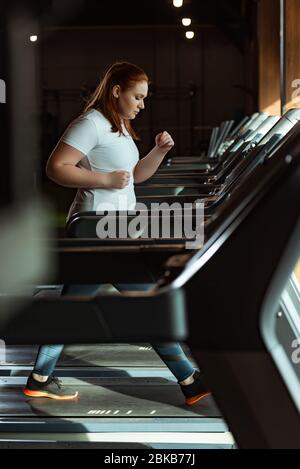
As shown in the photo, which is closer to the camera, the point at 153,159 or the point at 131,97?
the point at 131,97

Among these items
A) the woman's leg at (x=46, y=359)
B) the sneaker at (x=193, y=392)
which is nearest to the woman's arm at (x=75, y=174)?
the woman's leg at (x=46, y=359)

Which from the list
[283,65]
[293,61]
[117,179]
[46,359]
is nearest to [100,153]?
[117,179]

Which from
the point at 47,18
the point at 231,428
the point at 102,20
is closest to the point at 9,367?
the point at 231,428

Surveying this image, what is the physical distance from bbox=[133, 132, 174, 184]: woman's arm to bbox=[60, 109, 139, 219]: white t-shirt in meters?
0.13

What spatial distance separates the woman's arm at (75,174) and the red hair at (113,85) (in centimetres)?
19

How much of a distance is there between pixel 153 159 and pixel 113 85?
1.56 ft

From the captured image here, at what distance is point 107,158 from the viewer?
137 inches

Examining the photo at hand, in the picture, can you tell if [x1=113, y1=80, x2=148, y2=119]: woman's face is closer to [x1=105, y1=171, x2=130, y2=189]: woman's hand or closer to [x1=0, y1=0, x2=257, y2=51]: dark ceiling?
[x1=105, y1=171, x2=130, y2=189]: woman's hand

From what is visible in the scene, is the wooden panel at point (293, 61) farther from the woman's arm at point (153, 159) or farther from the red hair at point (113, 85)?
the red hair at point (113, 85)

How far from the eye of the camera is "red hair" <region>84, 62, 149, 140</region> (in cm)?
339

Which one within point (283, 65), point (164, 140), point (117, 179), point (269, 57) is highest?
point (269, 57)

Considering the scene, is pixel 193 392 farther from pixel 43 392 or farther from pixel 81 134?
pixel 81 134

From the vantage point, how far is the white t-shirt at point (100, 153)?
339 cm

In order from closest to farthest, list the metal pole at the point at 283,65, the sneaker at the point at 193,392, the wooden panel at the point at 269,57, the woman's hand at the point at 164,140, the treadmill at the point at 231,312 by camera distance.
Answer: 1. the treadmill at the point at 231,312
2. the sneaker at the point at 193,392
3. the woman's hand at the point at 164,140
4. the metal pole at the point at 283,65
5. the wooden panel at the point at 269,57
